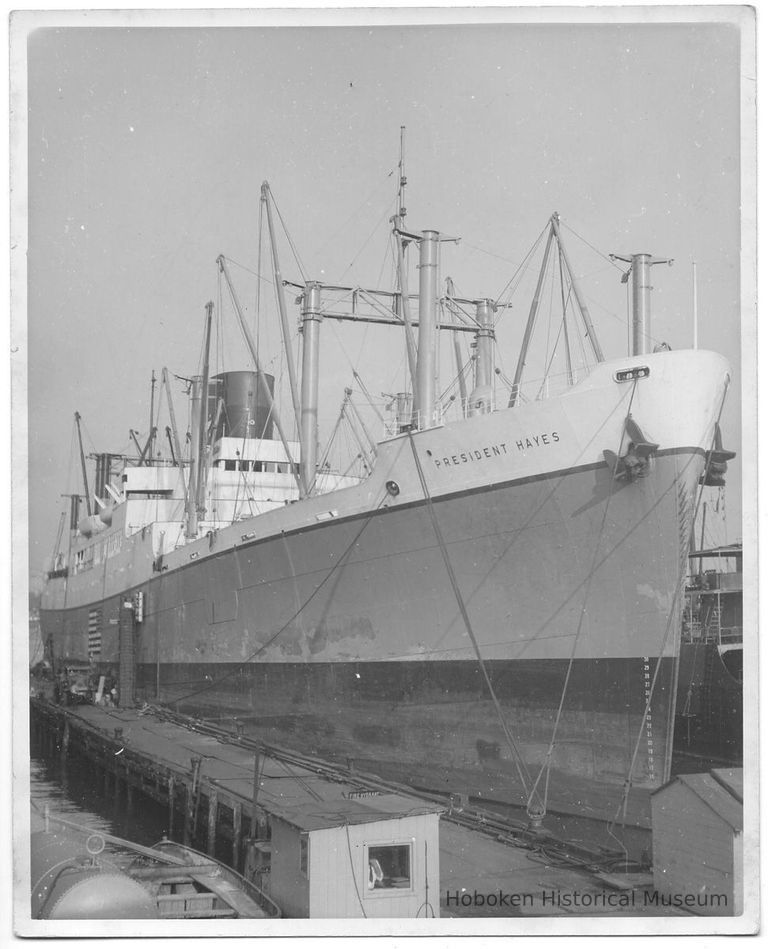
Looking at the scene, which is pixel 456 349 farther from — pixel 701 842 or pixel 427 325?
pixel 701 842

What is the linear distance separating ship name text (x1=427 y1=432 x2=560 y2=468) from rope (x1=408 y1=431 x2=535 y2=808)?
38 centimetres

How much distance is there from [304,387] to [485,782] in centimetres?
822

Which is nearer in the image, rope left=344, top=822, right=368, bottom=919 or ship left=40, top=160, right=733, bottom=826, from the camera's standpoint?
rope left=344, top=822, right=368, bottom=919

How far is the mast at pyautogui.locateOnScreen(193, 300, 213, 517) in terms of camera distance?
1962 cm

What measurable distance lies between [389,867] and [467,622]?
4.59m

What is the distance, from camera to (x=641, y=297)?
12977 millimetres

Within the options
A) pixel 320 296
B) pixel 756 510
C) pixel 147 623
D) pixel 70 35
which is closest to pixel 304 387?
pixel 320 296

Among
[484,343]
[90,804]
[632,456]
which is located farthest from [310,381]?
[90,804]

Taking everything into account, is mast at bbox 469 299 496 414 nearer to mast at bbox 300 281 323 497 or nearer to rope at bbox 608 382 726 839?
mast at bbox 300 281 323 497

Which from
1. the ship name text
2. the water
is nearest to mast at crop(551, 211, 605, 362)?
the ship name text

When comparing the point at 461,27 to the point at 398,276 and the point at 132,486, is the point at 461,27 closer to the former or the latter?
the point at 398,276

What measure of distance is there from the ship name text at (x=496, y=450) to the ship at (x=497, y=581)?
28mm

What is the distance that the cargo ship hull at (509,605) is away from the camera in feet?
37.7

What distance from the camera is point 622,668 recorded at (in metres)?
11.6
